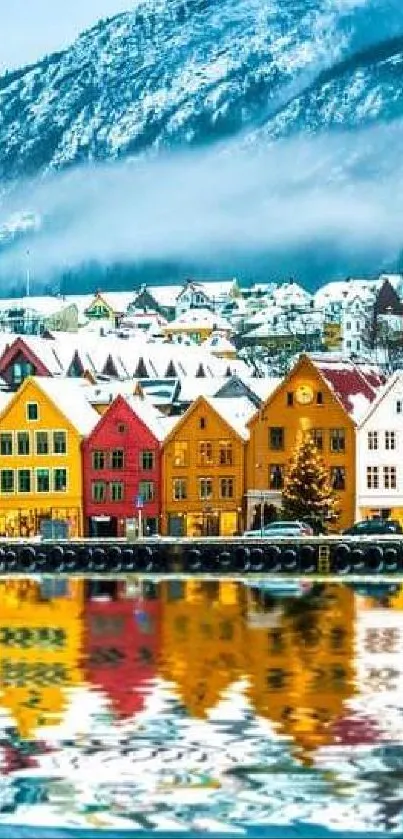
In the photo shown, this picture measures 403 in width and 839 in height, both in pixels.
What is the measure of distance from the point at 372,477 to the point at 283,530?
10999mm

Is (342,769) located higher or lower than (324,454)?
lower

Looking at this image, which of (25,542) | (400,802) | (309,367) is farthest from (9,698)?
(309,367)

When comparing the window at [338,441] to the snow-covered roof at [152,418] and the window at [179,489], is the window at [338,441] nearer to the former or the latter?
the window at [179,489]

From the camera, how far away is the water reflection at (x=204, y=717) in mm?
36031

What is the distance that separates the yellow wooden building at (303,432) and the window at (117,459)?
8494mm

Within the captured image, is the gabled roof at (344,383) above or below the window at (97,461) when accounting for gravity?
above

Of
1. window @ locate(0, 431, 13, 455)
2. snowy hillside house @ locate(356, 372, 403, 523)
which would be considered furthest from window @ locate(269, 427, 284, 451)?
window @ locate(0, 431, 13, 455)

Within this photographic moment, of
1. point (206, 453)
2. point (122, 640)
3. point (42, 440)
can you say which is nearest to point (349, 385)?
point (206, 453)

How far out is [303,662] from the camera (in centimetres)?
5878

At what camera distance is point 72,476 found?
12538cm

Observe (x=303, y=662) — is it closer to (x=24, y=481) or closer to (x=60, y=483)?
(x=60, y=483)

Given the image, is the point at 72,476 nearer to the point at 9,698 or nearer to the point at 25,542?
the point at 25,542

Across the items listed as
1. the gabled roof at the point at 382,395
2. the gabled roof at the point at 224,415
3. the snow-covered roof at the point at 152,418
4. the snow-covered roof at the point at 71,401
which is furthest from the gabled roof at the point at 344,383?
the snow-covered roof at the point at 71,401

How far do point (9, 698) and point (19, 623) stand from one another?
79.7 ft
